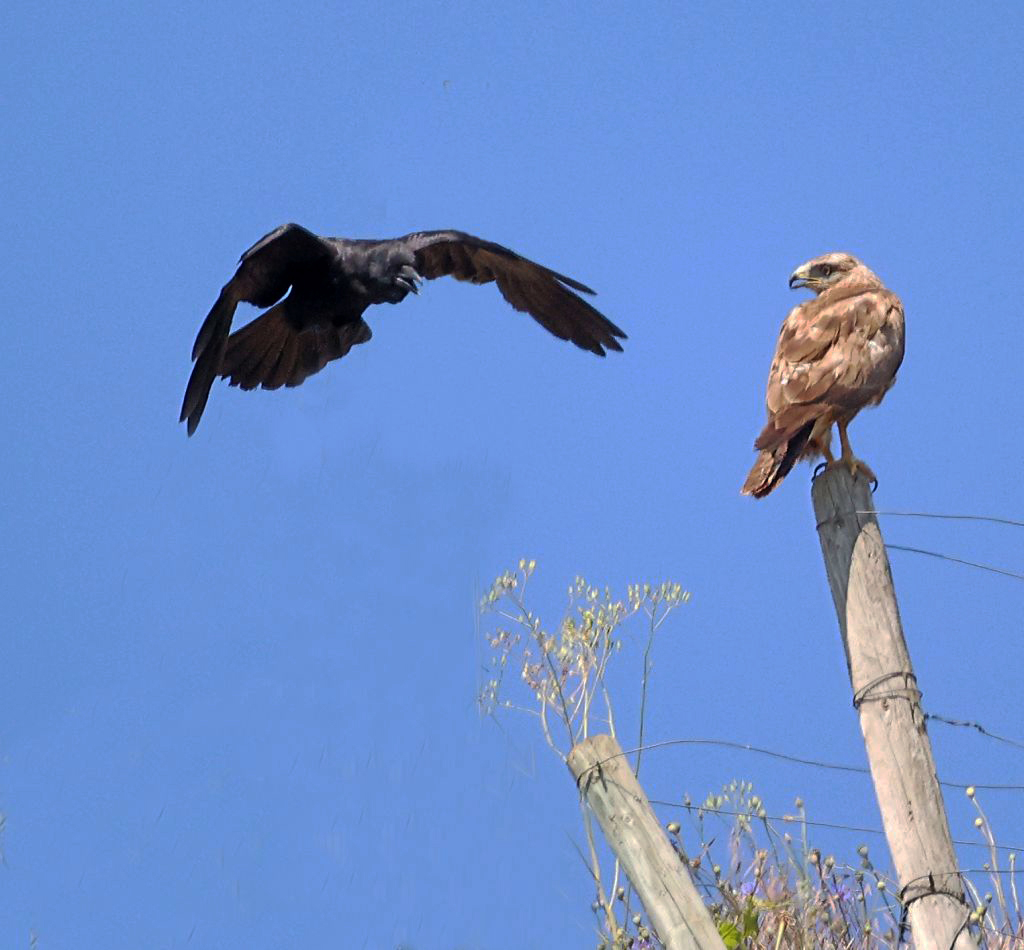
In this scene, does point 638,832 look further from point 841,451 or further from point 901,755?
point 841,451

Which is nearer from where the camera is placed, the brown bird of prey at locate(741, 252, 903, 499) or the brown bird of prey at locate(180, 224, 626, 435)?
the brown bird of prey at locate(741, 252, 903, 499)

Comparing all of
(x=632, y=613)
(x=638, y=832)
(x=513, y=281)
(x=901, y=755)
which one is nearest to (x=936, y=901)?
(x=901, y=755)

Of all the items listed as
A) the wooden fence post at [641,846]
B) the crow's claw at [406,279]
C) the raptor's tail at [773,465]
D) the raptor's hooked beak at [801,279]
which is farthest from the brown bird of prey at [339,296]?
the wooden fence post at [641,846]

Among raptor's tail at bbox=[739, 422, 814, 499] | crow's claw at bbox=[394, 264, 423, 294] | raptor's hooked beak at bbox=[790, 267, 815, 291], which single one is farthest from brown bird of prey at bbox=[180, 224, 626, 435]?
raptor's tail at bbox=[739, 422, 814, 499]

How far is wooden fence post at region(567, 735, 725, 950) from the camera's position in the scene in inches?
160

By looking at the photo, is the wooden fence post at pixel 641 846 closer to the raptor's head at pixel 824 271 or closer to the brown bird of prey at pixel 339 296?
the raptor's head at pixel 824 271

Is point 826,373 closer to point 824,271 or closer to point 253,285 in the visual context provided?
point 824,271

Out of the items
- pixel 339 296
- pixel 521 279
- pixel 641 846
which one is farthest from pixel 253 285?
pixel 641 846

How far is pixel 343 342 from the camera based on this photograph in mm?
8430

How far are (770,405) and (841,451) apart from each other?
0.40m

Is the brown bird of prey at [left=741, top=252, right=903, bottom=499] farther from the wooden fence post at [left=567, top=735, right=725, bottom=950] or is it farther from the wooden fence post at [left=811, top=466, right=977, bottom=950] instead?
the wooden fence post at [left=567, top=735, right=725, bottom=950]

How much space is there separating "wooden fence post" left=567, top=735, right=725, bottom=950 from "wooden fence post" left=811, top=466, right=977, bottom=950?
576 millimetres

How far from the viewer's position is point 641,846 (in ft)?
13.5

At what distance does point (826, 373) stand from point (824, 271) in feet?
4.78
